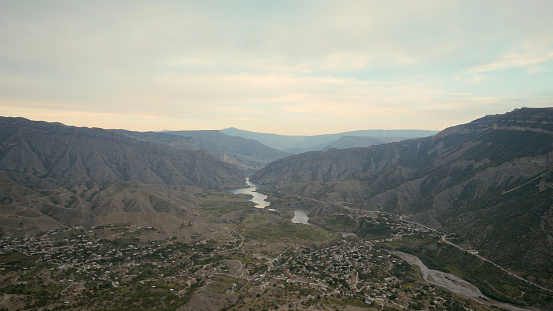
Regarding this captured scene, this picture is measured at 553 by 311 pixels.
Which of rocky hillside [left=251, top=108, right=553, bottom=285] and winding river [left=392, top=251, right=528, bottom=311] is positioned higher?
rocky hillside [left=251, top=108, right=553, bottom=285]

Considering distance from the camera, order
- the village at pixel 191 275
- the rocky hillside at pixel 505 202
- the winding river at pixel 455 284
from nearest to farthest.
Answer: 1. the village at pixel 191 275
2. the winding river at pixel 455 284
3. the rocky hillside at pixel 505 202

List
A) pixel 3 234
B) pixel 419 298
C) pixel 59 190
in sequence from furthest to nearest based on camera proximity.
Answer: pixel 59 190
pixel 3 234
pixel 419 298

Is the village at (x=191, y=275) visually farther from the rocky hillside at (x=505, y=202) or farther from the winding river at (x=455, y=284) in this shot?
the rocky hillside at (x=505, y=202)

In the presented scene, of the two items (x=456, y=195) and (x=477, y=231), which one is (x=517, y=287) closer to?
(x=477, y=231)

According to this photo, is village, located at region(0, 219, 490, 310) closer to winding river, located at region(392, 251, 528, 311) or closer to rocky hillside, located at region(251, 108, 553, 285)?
winding river, located at region(392, 251, 528, 311)

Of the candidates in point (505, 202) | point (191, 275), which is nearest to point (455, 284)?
point (505, 202)

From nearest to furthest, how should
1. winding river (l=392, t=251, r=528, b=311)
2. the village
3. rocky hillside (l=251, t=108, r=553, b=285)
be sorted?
the village, winding river (l=392, t=251, r=528, b=311), rocky hillside (l=251, t=108, r=553, b=285)

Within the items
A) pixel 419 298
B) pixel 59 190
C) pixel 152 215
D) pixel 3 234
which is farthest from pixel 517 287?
pixel 59 190

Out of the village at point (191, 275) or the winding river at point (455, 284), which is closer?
the village at point (191, 275)

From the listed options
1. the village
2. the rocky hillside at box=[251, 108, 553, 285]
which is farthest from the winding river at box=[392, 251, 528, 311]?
the rocky hillside at box=[251, 108, 553, 285]

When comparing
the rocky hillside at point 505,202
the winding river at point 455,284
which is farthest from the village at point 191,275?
the rocky hillside at point 505,202

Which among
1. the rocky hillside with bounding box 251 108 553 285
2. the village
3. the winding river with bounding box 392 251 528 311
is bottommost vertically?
the winding river with bounding box 392 251 528 311
